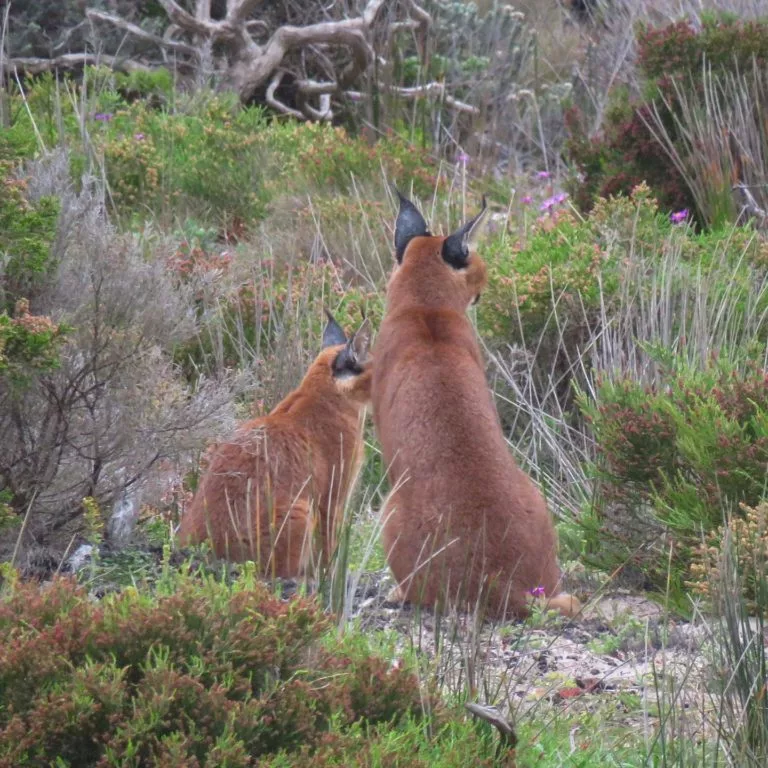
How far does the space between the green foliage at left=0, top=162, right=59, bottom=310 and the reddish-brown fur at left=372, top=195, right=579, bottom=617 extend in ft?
4.88

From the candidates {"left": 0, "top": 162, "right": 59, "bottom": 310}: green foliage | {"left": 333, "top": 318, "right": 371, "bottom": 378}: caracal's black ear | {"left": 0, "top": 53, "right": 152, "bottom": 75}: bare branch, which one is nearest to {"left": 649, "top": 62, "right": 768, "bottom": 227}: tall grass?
{"left": 333, "top": 318, "right": 371, "bottom": 378}: caracal's black ear

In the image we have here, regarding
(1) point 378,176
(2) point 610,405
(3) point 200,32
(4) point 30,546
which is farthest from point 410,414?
(3) point 200,32

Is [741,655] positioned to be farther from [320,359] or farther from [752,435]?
[320,359]

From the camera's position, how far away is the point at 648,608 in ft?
19.1

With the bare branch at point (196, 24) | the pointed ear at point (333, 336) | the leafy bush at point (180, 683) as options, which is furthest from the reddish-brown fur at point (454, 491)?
the bare branch at point (196, 24)

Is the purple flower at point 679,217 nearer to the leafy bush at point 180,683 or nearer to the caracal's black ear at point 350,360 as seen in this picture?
the caracal's black ear at point 350,360

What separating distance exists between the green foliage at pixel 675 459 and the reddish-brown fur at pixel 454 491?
47cm

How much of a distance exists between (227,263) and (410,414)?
13.5ft

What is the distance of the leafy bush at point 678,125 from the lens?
32.9 ft

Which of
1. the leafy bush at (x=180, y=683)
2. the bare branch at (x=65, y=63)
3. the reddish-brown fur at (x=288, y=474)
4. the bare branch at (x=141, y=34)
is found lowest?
the reddish-brown fur at (x=288, y=474)

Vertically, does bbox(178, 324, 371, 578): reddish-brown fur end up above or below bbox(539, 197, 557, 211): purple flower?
below

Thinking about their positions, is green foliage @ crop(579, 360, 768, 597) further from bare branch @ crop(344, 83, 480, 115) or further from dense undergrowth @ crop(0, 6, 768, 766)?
bare branch @ crop(344, 83, 480, 115)

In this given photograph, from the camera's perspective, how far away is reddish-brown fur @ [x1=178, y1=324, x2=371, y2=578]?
571 centimetres

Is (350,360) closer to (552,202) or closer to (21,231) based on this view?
(21,231)
